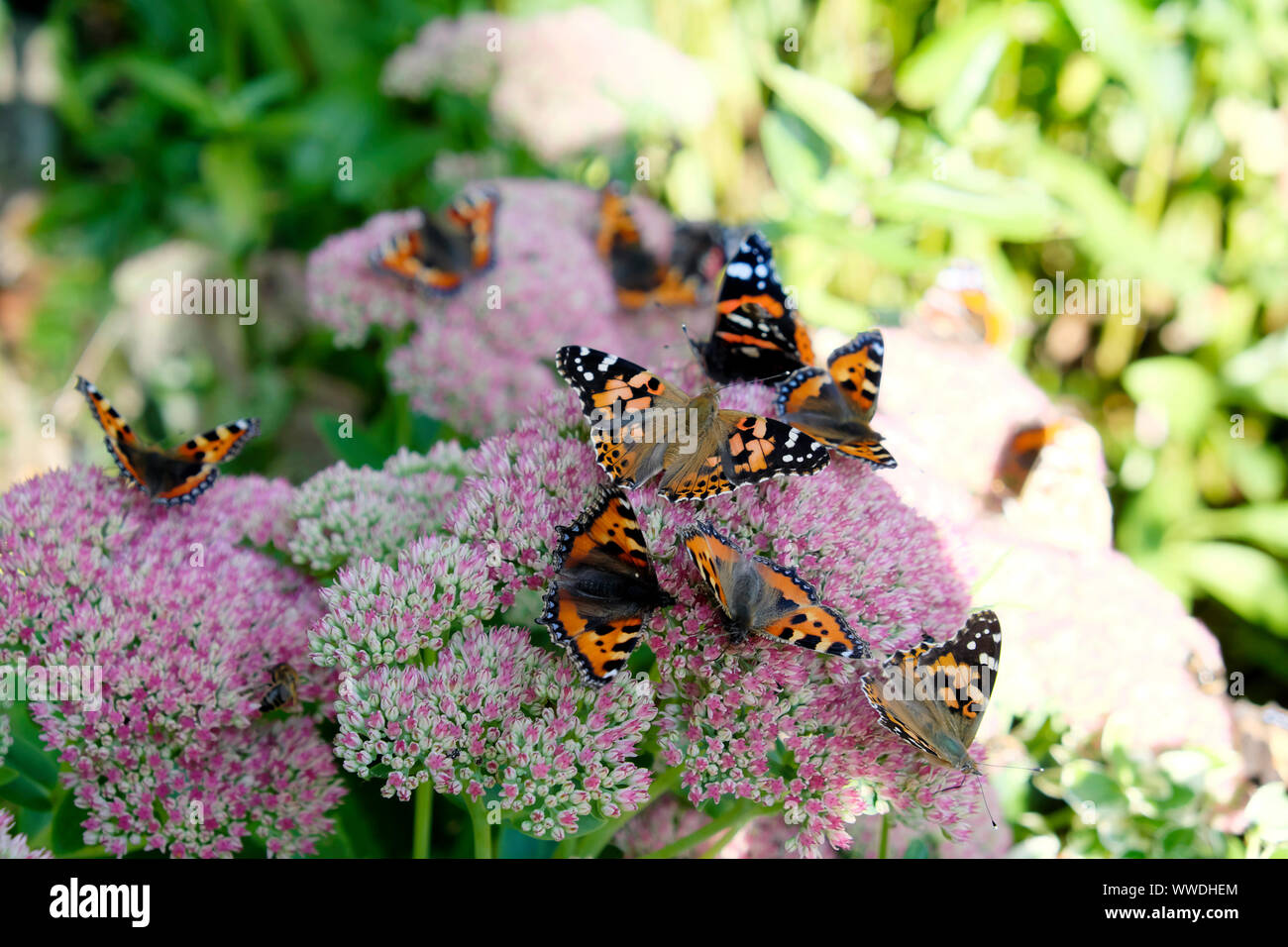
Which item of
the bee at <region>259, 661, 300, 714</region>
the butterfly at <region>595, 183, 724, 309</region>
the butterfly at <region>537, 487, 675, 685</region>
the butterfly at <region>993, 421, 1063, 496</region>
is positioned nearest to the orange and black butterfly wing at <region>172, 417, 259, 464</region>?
the bee at <region>259, 661, 300, 714</region>

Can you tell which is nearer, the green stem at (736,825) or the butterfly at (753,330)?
the green stem at (736,825)

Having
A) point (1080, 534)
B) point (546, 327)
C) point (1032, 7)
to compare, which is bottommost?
point (1080, 534)

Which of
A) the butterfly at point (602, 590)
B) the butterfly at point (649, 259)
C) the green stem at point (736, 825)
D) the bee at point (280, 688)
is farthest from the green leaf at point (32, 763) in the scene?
the butterfly at point (649, 259)

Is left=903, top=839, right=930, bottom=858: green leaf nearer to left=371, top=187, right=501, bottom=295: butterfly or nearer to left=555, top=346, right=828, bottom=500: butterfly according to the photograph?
left=555, top=346, right=828, bottom=500: butterfly

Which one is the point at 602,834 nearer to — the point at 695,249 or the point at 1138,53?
the point at 695,249

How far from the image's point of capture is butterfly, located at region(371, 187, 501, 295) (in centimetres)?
131

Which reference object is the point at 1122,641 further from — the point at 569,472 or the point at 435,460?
the point at 435,460

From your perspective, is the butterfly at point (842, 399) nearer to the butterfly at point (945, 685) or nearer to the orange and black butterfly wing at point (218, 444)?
the butterfly at point (945, 685)

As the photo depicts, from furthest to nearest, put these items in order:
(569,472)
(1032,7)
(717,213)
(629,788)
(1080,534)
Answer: (717,213), (1032,7), (1080,534), (569,472), (629,788)

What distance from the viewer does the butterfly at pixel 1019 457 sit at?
46.1 inches

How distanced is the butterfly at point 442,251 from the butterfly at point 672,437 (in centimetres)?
59

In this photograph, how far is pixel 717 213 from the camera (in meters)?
2.03

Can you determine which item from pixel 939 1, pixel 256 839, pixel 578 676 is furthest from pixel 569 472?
pixel 939 1
